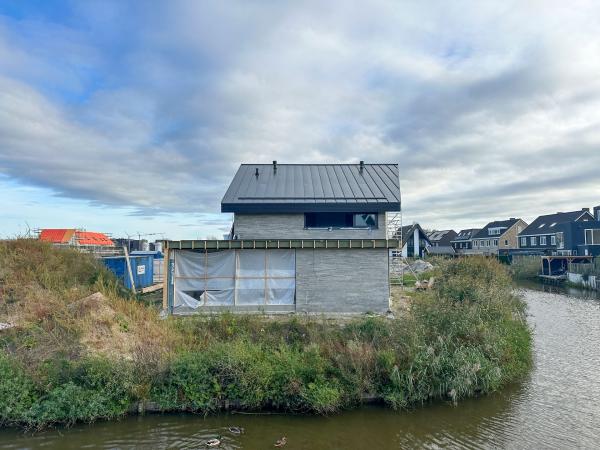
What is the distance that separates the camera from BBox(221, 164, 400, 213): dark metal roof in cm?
1756

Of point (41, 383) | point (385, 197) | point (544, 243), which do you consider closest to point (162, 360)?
point (41, 383)

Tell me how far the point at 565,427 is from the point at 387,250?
8.11 meters

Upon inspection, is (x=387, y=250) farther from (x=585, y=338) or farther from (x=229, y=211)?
(x=585, y=338)

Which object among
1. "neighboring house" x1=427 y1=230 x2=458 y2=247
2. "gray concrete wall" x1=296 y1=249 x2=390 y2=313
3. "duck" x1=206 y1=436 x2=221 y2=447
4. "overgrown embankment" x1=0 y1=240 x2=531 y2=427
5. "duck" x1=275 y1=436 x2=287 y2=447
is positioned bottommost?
"duck" x1=275 y1=436 x2=287 y2=447

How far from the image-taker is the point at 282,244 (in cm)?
1503

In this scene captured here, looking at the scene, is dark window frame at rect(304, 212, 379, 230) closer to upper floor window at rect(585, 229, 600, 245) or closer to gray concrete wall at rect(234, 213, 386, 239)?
gray concrete wall at rect(234, 213, 386, 239)

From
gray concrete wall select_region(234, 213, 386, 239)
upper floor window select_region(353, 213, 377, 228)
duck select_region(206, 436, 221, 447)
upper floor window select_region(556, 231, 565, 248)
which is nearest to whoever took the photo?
duck select_region(206, 436, 221, 447)

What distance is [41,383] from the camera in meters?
8.66

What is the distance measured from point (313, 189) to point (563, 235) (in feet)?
134

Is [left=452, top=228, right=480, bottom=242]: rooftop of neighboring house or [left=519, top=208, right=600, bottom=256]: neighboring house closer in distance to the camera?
[left=519, top=208, right=600, bottom=256]: neighboring house

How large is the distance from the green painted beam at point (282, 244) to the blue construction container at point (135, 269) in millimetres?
5303

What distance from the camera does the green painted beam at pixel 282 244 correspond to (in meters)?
14.9

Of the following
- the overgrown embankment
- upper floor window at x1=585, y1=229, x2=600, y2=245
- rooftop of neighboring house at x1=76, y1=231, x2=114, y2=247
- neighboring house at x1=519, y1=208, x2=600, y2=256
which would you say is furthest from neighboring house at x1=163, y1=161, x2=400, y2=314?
upper floor window at x1=585, y1=229, x2=600, y2=245

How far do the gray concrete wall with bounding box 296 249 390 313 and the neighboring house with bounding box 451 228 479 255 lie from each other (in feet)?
199
